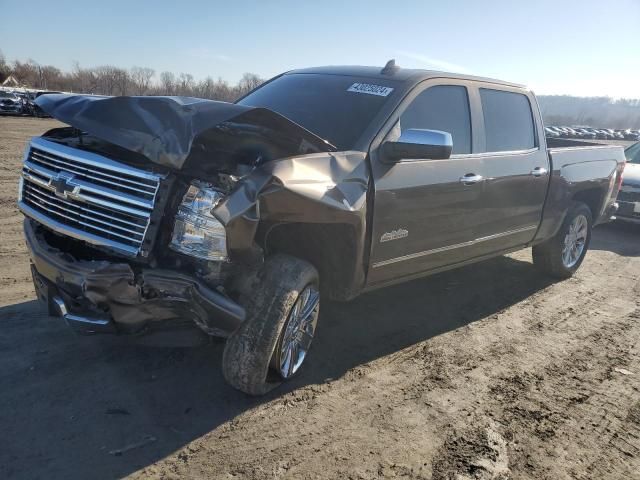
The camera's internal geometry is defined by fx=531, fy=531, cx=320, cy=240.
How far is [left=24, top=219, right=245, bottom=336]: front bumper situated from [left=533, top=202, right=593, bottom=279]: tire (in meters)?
4.53

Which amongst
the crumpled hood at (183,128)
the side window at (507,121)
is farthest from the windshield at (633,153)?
the crumpled hood at (183,128)

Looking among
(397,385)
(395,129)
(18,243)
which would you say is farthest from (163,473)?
(18,243)

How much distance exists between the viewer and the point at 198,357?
3607mm

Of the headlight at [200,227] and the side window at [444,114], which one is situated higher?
the side window at [444,114]

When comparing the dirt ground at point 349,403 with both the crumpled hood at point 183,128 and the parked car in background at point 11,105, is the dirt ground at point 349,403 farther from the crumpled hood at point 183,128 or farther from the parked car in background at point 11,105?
the parked car in background at point 11,105

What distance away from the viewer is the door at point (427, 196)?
3.63 meters

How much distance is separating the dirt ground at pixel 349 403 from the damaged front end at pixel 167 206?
21.6 inches

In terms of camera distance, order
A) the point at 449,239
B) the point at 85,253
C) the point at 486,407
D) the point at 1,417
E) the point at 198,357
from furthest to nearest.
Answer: the point at 449,239
the point at 198,357
the point at 486,407
the point at 85,253
the point at 1,417

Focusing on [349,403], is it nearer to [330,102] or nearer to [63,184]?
[63,184]

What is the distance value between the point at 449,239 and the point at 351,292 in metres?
1.12

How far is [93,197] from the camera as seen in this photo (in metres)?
2.89

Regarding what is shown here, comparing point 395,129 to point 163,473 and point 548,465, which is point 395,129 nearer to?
point 548,465

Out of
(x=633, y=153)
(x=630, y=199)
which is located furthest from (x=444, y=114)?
(x=633, y=153)

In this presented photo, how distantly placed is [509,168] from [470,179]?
75 cm
